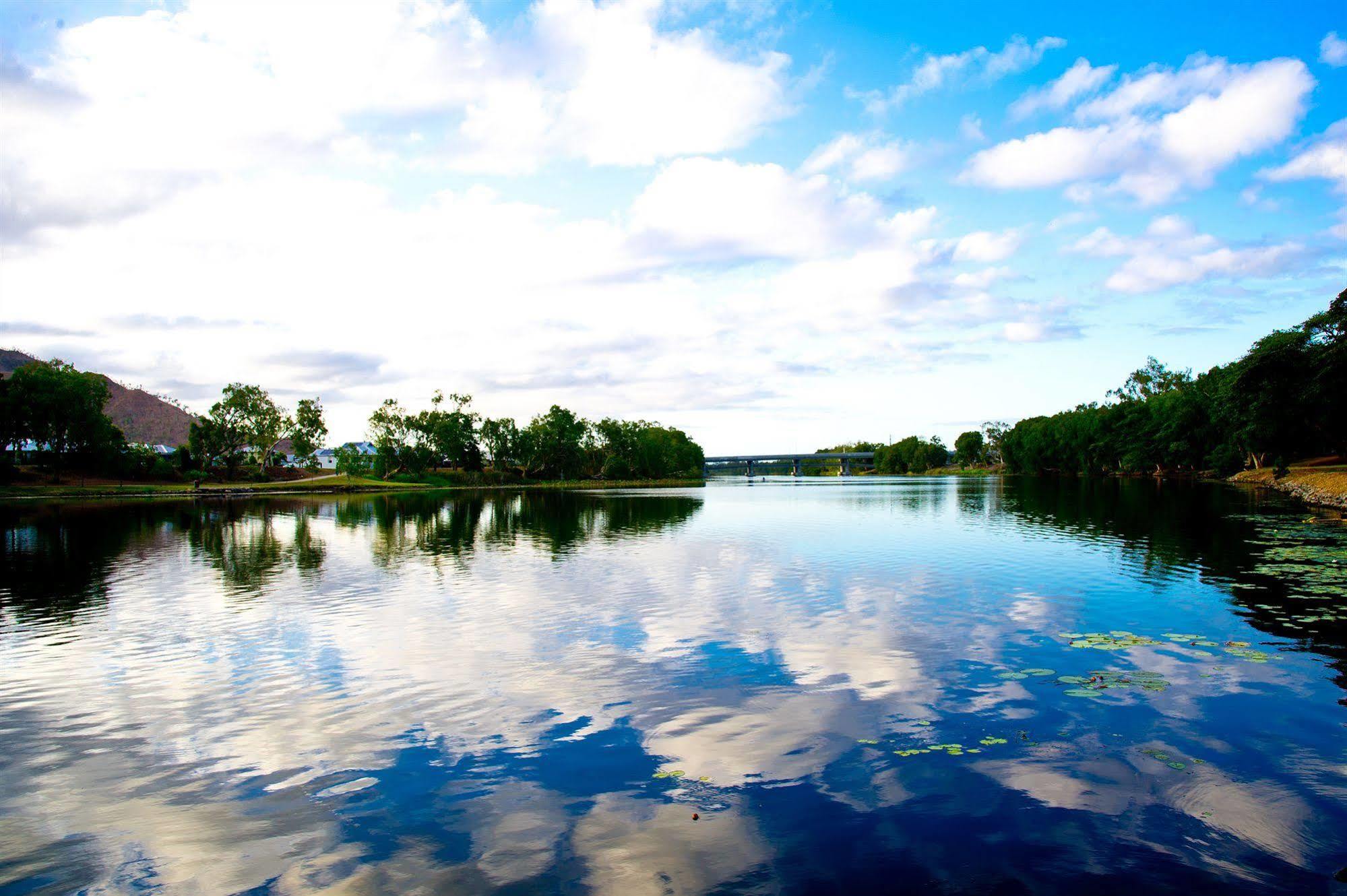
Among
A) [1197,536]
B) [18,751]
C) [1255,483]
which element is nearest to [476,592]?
[18,751]

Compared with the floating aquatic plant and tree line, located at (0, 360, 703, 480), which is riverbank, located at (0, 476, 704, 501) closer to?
tree line, located at (0, 360, 703, 480)

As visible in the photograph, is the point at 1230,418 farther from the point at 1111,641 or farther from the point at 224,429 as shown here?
→ the point at 224,429

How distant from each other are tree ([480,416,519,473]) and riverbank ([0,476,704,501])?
7.51 m

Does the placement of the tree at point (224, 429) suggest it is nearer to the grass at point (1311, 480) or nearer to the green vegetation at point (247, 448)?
the green vegetation at point (247, 448)

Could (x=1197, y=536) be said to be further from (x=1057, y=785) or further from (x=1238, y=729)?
(x=1057, y=785)

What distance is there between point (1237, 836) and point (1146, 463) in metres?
165

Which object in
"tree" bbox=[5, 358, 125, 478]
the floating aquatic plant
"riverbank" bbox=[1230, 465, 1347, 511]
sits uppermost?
"tree" bbox=[5, 358, 125, 478]

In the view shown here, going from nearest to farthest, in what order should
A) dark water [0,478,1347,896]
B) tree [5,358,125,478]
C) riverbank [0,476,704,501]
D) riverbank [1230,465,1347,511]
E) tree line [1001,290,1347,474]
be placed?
dark water [0,478,1347,896] < riverbank [1230,465,1347,511] < tree line [1001,290,1347,474] < riverbank [0,476,704,501] < tree [5,358,125,478]

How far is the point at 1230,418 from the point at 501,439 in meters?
148

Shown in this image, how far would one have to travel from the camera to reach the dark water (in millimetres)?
9047

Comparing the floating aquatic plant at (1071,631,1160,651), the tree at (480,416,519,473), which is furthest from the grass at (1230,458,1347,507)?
the tree at (480,416,519,473)

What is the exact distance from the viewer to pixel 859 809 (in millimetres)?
10211

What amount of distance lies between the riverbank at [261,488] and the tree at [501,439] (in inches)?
296

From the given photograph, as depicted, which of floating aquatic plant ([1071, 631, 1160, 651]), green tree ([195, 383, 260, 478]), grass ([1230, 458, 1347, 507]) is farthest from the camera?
green tree ([195, 383, 260, 478])
